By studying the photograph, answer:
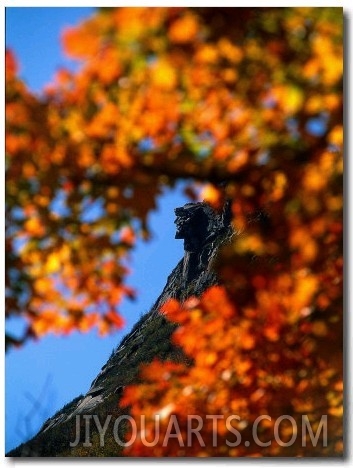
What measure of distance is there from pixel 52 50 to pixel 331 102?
4.22 ft

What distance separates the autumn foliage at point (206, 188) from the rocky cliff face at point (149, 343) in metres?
0.06

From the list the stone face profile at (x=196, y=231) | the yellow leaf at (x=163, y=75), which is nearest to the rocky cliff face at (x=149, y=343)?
the stone face profile at (x=196, y=231)

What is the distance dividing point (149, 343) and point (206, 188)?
0.75 metres

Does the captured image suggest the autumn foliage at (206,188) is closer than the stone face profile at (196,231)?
Yes

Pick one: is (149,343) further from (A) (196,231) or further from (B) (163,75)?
(B) (163,75)

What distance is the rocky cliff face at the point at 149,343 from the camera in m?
3.23

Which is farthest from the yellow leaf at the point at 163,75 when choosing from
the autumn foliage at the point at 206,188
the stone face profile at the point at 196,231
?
the stone face profile at the point at 196,231

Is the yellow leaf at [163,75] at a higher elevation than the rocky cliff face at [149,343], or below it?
higher

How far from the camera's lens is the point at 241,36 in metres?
3.00

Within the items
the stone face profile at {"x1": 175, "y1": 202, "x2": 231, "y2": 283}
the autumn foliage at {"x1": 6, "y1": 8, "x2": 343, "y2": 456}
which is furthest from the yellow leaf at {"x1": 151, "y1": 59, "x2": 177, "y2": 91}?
the stone face profile at {"x1": 175, "y1": 202, "x2": 231, "y2": 283}

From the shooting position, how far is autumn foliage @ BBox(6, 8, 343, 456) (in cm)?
297

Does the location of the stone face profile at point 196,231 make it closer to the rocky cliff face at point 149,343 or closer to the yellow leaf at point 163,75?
the rocky cliff face at point 149,343

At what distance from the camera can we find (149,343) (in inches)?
126

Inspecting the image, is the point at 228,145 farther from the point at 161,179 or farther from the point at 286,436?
the point at 286,436
